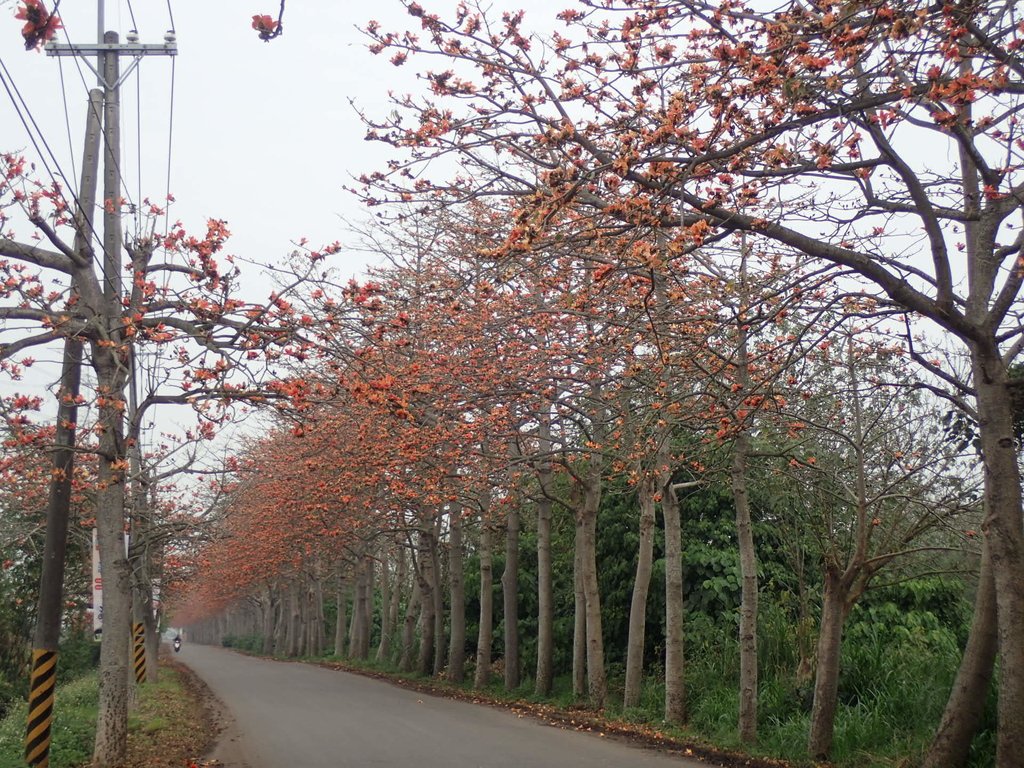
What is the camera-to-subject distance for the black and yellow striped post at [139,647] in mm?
21625

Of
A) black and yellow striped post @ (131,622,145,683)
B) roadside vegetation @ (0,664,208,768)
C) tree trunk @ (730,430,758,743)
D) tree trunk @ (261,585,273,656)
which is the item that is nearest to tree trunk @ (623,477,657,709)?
tree trunk @ (730,430,758,743)

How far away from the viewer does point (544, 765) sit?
37.5 feet

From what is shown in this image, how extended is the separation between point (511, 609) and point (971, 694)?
558 inches

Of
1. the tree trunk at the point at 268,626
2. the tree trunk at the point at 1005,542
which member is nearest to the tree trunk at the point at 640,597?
the tree trunk at the point at 1005,542

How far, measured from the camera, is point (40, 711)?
11148 millimetres

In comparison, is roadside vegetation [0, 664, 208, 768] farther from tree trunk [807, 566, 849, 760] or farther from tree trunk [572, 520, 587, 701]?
tree trunk [807, 566, 849, 760]

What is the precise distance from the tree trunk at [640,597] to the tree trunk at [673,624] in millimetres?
879

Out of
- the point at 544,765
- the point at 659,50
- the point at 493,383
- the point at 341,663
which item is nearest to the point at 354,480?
the point at 493,383

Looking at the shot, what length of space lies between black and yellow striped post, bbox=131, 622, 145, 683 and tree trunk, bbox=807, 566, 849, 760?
15.2 meters

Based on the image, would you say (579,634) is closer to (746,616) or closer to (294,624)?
(746,616)

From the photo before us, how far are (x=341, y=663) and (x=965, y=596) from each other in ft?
94.2

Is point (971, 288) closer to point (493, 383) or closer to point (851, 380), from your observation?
point (851, 380)

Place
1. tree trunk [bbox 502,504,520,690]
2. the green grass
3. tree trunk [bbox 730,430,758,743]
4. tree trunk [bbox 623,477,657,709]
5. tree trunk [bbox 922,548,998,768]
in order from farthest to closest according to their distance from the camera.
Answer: tree trunk [bbox 502,504,520,690], tree trunk [bbox 623,477,657,709], tree trunk [bbox 730,430,758,743], the green grass, tree trunk [bbox 922,548,998,768]

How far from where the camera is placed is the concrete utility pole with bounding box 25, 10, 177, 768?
11.2m
